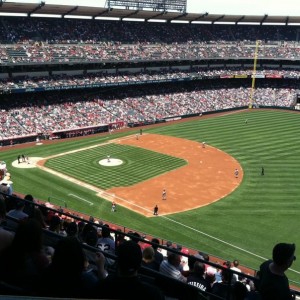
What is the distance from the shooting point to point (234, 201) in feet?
103

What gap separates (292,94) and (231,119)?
20.9 metres

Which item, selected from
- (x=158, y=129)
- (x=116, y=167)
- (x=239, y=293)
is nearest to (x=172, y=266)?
(x=239, y=293)

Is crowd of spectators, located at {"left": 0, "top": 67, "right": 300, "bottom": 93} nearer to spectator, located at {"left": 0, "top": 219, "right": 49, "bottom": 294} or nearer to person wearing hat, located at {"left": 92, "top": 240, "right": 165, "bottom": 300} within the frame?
spectator, located at {"left": 0, "top": 219, "right": 49, "bottom": 294}

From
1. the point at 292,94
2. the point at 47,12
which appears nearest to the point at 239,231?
the point at 47,12

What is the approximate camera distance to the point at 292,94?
77.0 metres

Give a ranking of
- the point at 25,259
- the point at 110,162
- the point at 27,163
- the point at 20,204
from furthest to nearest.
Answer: the point at 110,162
the point at 27,163
the point at 20,204
the point at 25,259

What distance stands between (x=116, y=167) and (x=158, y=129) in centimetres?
1895

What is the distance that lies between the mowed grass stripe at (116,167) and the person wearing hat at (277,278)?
29963mm

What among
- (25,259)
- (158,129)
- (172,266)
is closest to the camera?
(25,259)

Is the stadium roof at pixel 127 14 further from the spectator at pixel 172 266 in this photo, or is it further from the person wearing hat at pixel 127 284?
the person wearing hat at pixel 127 284

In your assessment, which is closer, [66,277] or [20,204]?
[66,277]

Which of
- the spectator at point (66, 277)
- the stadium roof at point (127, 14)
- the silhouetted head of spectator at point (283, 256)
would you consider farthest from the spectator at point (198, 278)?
the stadium roof at point (127, 14)

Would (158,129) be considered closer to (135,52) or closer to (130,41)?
(135,52)

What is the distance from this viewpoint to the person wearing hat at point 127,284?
12.3ft
